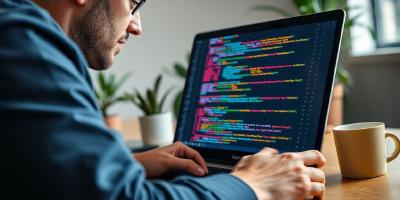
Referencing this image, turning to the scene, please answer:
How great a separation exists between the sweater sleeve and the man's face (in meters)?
0.24

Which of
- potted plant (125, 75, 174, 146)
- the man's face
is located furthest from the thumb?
potted plant (125, 75, 174, 146)

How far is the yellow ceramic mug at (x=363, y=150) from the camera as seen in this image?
2.93ft

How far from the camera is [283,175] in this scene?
0.77 m

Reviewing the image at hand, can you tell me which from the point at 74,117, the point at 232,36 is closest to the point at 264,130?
the point at 232,36

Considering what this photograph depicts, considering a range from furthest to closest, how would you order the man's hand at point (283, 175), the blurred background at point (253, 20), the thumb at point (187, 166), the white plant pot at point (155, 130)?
the blurred background at point (253, 20), the white plant pot at point (155, 130), the thumb at point (187, 166), the man's hand at point (283, 175)

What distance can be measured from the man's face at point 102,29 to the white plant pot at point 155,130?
74 cm

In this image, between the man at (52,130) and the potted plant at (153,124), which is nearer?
the man at (52,130)

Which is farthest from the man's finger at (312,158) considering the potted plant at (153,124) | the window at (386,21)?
the window at (386,21)

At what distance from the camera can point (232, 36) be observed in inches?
46.6

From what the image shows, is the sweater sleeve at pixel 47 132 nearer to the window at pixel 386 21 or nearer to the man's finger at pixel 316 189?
the man's finger at pixel 316 189

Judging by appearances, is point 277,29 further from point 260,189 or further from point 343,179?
point 260,189

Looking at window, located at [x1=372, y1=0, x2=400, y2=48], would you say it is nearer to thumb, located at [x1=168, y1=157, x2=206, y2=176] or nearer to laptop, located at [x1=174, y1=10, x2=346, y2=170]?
laptop, located at [x1=174, y1=10, x2=346, y2=170]

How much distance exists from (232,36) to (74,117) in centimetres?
67

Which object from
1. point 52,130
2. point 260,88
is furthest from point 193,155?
point 52,130
